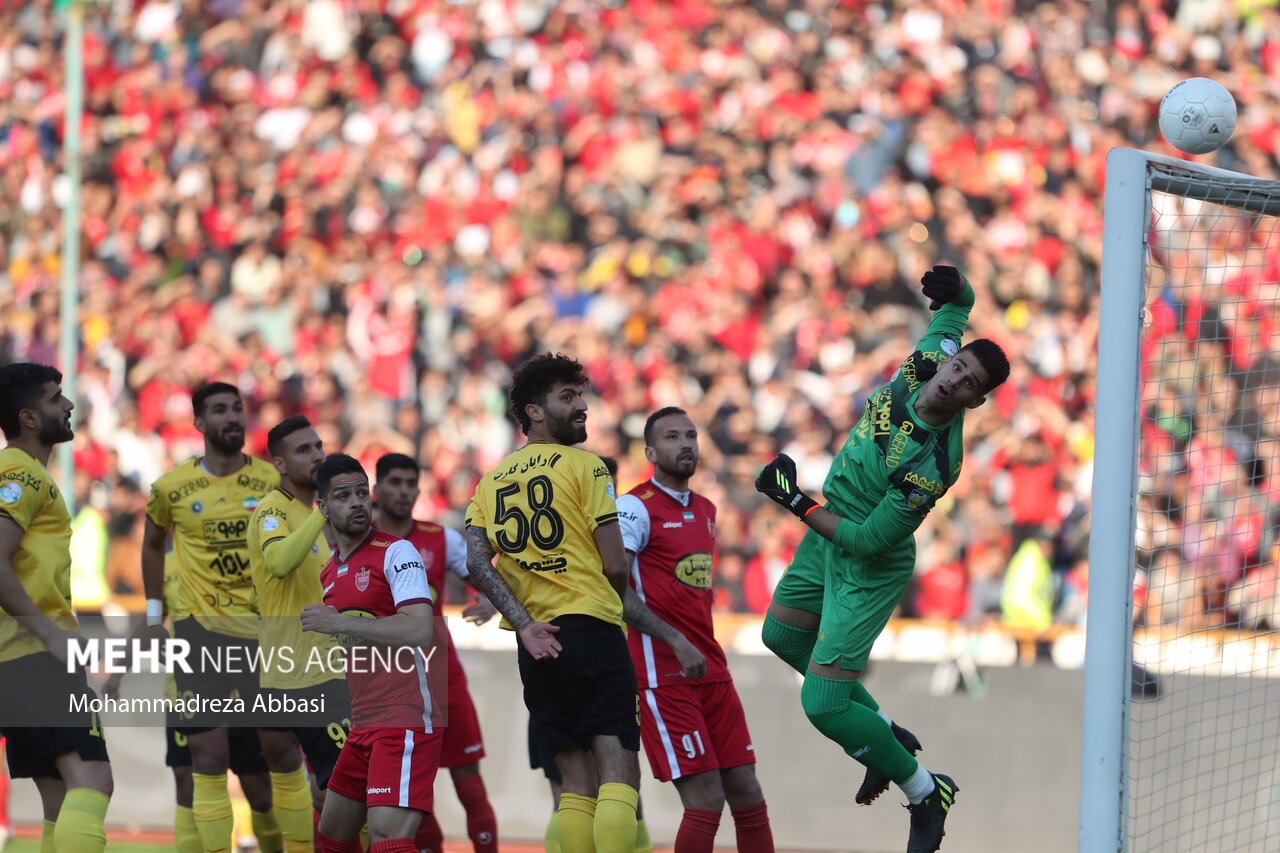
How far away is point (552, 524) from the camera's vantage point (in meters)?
6.60

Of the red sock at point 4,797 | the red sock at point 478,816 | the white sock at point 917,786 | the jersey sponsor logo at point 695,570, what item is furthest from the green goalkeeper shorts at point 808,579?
the red sock at point 4,797

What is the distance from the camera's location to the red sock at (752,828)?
7.49 metres

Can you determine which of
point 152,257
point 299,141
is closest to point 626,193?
point 299,141

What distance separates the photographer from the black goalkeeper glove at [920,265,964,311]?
6832mm

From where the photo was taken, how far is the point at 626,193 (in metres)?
16.0

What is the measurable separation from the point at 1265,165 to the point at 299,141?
32.2 feet

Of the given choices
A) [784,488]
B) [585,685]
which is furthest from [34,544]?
[784,488]

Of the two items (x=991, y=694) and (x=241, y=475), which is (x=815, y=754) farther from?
(x=241, y=475)

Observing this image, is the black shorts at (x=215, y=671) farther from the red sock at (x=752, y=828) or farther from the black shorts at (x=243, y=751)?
the red sock at (x=752, y=828)

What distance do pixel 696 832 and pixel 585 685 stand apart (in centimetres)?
107

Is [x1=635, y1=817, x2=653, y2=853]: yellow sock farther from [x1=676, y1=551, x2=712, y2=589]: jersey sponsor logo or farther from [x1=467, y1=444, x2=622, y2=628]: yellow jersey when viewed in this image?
[x1=467, y1=444, x2=622, y2=628]: yellow jersey

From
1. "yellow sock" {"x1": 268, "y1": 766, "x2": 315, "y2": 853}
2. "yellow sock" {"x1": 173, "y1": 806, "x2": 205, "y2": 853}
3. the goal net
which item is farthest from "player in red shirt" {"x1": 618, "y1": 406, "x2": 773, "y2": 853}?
"yellow sock" {"x1": 173, "y1": 806, "x2": 205, "y2": 853}

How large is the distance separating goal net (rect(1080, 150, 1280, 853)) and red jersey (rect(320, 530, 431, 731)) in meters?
2.66

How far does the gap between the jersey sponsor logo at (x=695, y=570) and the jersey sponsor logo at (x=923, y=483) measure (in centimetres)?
143
